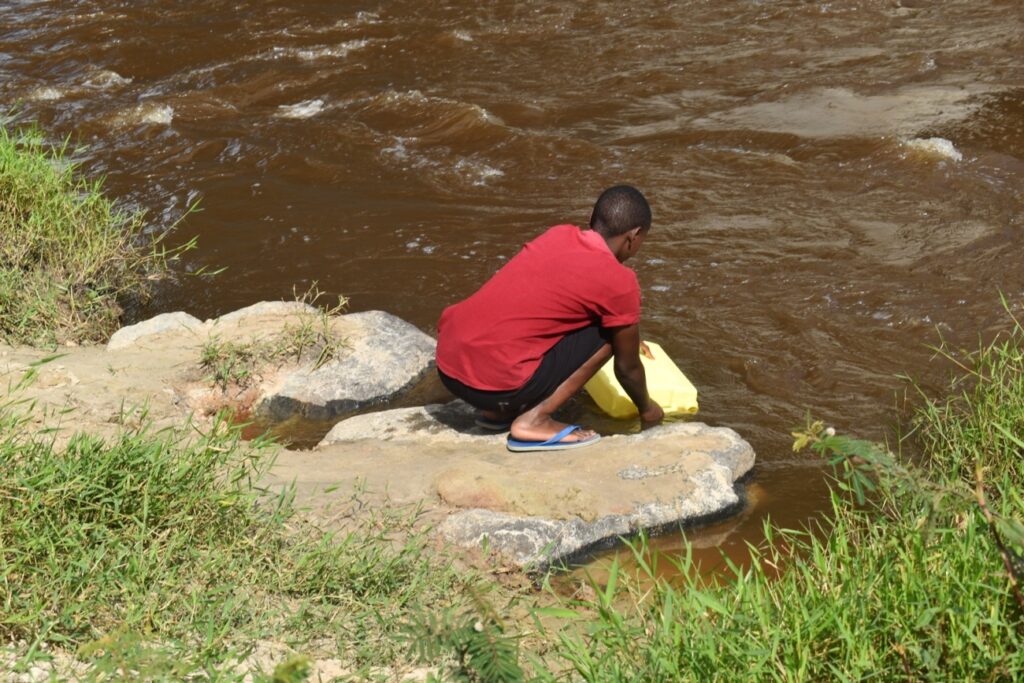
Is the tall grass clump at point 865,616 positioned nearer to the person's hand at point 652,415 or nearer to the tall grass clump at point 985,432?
the tall grass clump at point 985,432

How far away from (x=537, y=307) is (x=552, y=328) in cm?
11

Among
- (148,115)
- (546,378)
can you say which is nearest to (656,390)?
(546,378)

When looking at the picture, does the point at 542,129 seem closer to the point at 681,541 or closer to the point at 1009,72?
the point at 1009,72

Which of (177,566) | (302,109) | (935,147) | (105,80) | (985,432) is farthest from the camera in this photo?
(105,80)

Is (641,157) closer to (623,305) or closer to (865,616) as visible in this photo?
Result: (623,305)

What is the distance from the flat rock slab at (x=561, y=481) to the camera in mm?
3791

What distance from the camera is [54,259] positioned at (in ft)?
18.1

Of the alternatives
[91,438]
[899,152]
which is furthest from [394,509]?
[899,152]

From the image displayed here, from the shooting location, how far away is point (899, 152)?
730cm

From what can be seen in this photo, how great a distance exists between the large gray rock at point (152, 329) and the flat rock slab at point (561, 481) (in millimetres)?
1177

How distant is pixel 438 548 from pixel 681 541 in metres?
0.89

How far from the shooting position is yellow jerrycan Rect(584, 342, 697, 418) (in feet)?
16.1

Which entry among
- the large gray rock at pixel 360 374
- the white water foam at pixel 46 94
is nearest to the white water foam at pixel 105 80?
the white water foam at pixel 46 94

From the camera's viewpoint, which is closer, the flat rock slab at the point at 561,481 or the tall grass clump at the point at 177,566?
the tall grass clump at the point at 177,566
